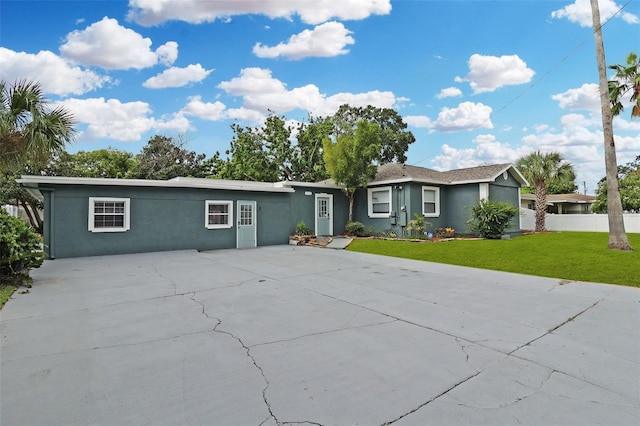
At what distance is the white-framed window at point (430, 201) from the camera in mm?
16016

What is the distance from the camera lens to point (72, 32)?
447 inches

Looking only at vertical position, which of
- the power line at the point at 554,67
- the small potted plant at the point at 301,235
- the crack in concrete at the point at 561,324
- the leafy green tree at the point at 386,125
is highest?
the leafy green tree at the point at 386,125

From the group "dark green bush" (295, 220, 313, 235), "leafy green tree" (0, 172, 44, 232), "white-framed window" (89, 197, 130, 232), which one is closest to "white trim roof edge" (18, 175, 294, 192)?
"white-framed window" (89, 197, 130, 232)

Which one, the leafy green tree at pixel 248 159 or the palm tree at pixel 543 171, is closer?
the palm tree at pixel 543 171

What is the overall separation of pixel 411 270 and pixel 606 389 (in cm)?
593

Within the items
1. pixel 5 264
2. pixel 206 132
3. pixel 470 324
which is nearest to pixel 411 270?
pixel 470 324

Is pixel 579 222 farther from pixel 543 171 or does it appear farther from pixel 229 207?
pixel 229 207

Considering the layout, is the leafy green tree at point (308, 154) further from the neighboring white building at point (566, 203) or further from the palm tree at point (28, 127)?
the palm tree at point (28, 127)

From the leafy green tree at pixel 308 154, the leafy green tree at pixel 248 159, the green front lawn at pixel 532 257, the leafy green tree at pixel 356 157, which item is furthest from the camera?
the leafy green tree at pixel 308 154

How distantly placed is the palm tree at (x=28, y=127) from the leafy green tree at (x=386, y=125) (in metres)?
26.7

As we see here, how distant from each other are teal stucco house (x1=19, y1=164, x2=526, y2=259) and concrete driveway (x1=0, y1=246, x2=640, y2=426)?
5409 mm

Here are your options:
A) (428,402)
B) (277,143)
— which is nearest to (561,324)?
(428,402)

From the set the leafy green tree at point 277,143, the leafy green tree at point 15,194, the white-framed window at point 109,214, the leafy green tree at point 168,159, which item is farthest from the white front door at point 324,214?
the leafy green tree at point 168,159

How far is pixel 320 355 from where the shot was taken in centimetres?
334
